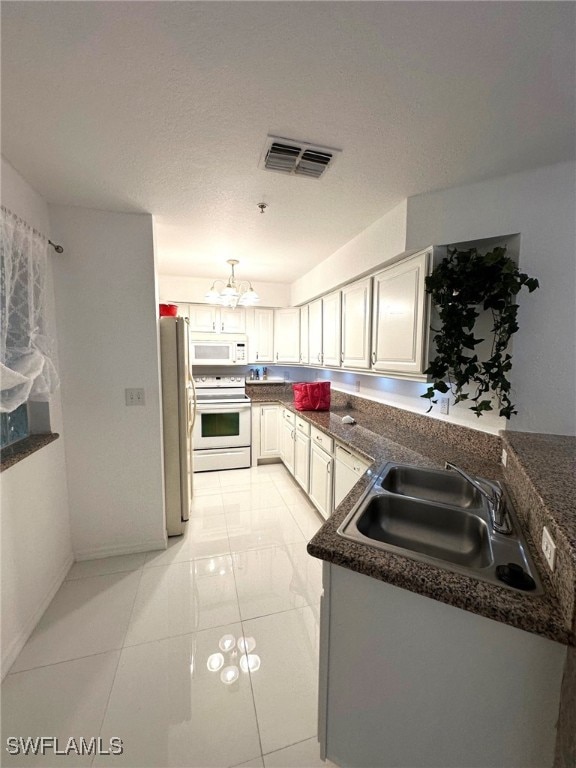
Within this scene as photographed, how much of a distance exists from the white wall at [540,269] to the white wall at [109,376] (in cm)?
216

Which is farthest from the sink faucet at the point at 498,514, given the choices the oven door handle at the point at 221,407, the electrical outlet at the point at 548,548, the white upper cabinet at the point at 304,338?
the oven door handle at the point at 221,407

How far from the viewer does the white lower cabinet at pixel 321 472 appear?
2433mm

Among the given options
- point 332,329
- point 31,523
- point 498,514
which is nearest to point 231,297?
point 332,329

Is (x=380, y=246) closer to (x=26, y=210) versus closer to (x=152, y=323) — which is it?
(x=152, y=323)

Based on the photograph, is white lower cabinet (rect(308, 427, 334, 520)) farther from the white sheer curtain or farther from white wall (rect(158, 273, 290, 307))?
white wall (rect(158, 273, 290, 307))

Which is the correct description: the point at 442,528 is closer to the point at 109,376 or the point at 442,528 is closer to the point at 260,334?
the point at 109,376

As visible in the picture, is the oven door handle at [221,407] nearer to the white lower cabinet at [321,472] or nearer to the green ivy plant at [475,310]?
the white lower cabinet at [321,472]

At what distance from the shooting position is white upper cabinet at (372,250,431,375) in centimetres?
183

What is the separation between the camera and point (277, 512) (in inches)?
110

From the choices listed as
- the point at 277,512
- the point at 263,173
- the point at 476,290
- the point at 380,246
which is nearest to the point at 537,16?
the point at 476,290

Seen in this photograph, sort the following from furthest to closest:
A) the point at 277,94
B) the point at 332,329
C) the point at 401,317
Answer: the point at 332,329 → the point at 401,317 → the point at 277,94

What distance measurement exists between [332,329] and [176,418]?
68.5 inches

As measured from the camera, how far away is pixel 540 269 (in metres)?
1.56

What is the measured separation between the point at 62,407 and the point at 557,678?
2.70m
